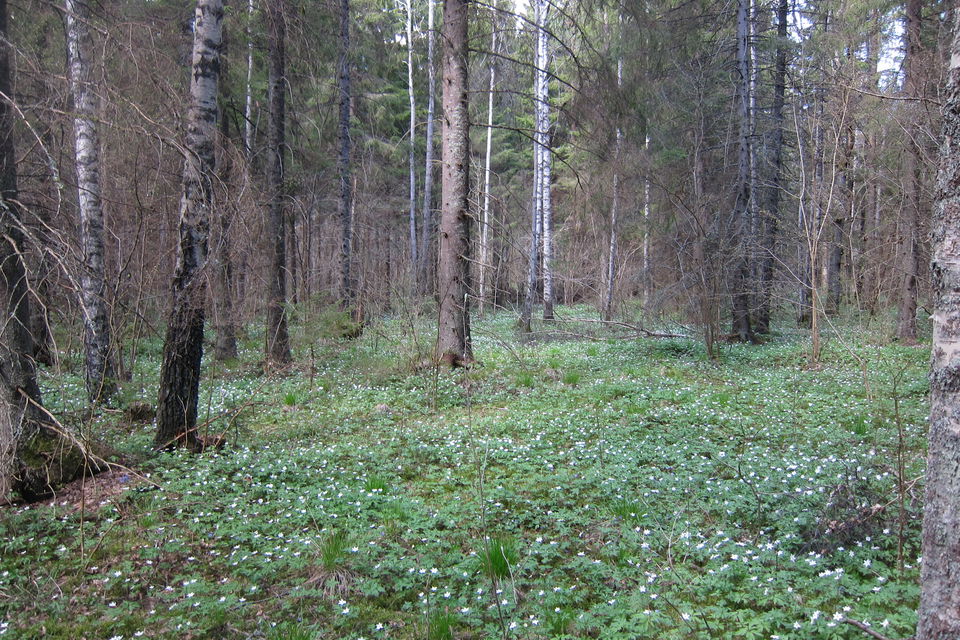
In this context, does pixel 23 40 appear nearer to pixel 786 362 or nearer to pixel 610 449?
pixel 610 449

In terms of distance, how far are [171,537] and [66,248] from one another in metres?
2.18

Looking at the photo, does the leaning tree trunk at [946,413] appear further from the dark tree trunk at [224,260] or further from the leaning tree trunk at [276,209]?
the leaning tree trunk at [276,209]

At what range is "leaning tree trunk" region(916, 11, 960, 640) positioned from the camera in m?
1.87

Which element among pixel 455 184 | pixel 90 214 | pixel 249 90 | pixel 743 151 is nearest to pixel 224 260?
pixel 90 214

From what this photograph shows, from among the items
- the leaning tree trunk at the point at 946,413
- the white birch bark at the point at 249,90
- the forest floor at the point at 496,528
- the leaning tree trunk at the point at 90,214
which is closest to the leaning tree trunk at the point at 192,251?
the forest floor at the point at 496,528

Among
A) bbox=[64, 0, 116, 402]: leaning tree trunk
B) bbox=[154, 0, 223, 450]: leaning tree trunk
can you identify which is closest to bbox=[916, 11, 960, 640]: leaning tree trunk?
bbox=[154, 0, 223, 450]: leaning tree trunk

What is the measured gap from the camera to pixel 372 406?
27.2 ft

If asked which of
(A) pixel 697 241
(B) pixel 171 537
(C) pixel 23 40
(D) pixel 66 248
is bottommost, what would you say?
(B) pixel 171 537

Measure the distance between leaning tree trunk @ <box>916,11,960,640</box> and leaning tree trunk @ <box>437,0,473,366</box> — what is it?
7.45 m

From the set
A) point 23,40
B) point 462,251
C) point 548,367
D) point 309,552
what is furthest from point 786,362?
point 23,40

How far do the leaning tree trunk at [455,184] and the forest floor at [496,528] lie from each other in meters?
2.22

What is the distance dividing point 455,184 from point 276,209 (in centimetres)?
398

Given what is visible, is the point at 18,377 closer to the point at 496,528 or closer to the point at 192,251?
the point at 192,251

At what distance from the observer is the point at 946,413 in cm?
190
